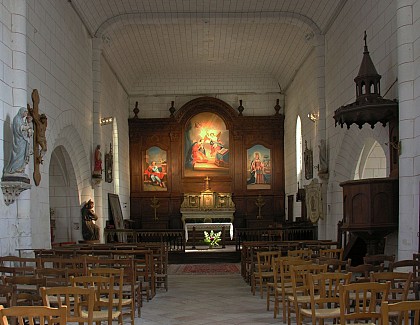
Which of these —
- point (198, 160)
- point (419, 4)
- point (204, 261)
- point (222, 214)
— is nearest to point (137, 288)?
point (419, 4)

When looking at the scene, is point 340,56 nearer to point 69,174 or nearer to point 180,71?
point 69,174

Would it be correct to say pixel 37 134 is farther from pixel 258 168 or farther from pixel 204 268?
pixel 258 168

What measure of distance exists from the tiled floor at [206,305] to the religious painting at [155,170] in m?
11.9

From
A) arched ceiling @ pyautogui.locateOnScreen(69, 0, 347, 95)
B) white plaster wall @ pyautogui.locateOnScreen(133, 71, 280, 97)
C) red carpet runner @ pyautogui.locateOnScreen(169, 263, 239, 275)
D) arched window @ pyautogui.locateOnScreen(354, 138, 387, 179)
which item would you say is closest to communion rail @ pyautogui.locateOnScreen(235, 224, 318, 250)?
red carpet runner @ pyautogui.locateOnScreen(169, 263, 239, 275)

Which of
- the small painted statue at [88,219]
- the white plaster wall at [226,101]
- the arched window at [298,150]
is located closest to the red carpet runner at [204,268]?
the small painted statue at [88,219]

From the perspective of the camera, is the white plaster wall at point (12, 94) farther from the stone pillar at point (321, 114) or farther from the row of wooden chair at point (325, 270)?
the stone pillar at point (321, 114)

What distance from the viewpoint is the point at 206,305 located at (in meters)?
9.55

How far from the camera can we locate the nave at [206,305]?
27.1 feet

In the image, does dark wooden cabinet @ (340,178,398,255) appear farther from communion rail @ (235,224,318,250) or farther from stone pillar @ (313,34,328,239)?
communion rail @ (235,224,318,250)

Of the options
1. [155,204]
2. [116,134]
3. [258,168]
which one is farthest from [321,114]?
[155,204]

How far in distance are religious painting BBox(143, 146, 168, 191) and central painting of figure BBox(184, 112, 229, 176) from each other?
0.90m

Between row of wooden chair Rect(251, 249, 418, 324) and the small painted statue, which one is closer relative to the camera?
row of wooden chair Rect(251, 249, 418, 324)

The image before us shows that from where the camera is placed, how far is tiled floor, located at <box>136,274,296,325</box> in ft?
27.1

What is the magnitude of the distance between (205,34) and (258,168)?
712 cm
